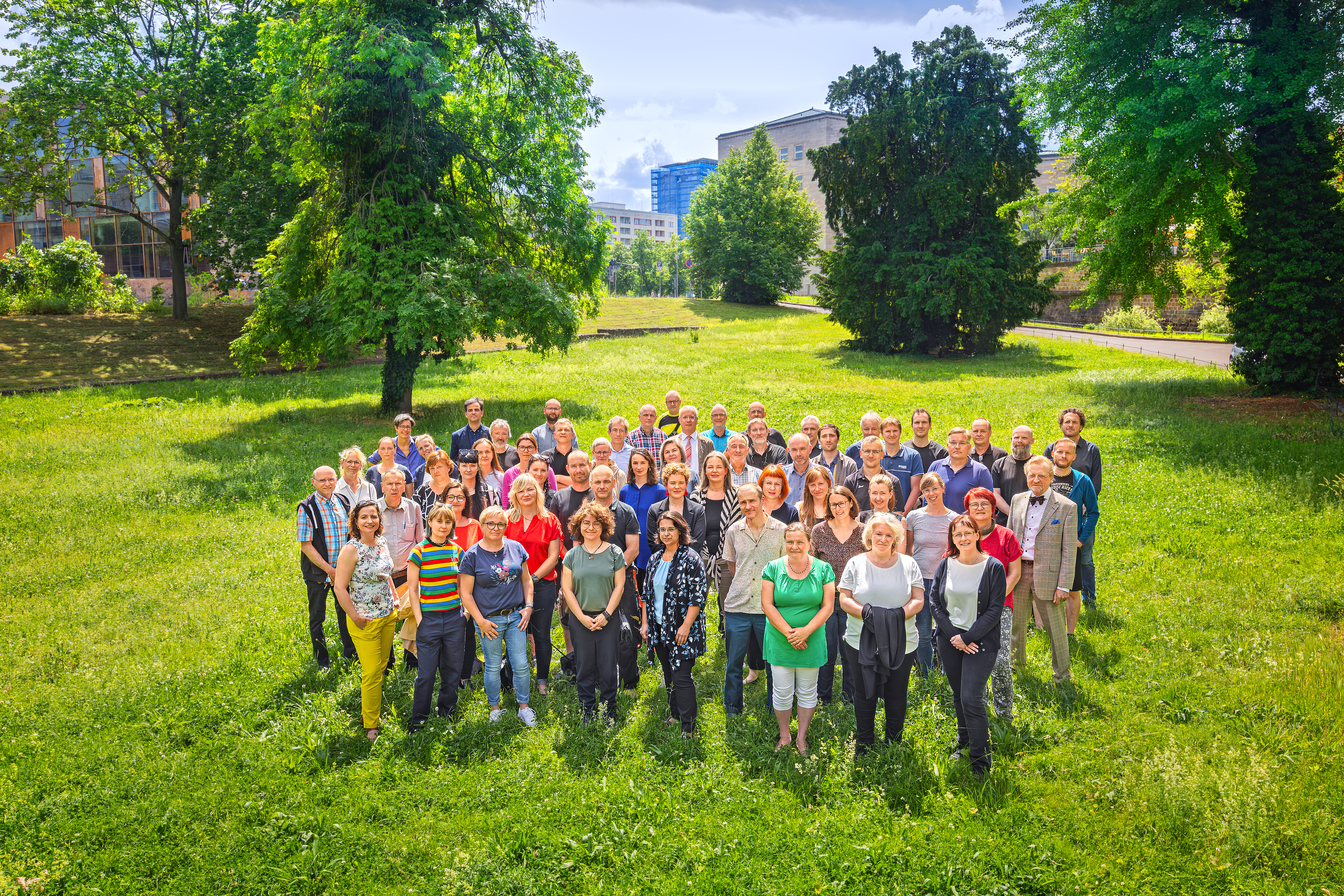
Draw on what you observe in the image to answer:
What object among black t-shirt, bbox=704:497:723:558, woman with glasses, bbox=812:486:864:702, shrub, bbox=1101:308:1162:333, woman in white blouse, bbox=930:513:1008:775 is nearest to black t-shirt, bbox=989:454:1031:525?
woman with glasses, bbox=812:486:864:702

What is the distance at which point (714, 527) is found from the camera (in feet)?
24.4

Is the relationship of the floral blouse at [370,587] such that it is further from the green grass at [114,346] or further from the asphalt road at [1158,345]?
the asphalt road at [1158,345]

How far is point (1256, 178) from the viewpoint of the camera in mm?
18594

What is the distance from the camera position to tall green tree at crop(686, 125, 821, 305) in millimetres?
62531

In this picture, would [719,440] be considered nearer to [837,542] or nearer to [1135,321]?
[837,542]

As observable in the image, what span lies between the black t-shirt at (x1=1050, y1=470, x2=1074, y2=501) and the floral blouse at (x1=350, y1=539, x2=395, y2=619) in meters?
6.19

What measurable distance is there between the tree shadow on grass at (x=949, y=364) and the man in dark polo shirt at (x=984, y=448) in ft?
66.8

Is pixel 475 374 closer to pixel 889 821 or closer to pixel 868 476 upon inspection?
pixel 868 476

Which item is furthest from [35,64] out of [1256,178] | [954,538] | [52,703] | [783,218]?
[783,218]

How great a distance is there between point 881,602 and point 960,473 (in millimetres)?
2626

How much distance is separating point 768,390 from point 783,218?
1725 inches

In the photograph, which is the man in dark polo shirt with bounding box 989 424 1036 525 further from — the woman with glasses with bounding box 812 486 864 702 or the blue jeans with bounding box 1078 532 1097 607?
the woman with glasses with bounding box 812 486 864 702

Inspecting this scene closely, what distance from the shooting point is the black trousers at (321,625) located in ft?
25.4

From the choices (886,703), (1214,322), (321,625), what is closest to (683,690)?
(886,703)
